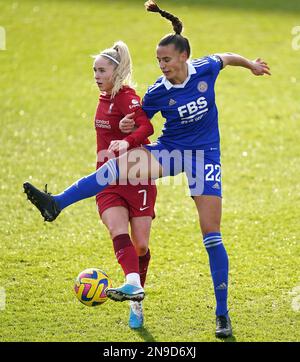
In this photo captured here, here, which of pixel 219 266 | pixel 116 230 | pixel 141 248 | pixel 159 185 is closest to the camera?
pixel 219 266

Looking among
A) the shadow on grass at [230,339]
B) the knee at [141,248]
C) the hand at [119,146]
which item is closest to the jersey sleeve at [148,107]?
the hand at [119,146]

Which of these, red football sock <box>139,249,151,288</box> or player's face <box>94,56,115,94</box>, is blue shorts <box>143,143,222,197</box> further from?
red football sock <box>139,249,151,288</box>

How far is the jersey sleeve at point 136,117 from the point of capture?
6.74 m

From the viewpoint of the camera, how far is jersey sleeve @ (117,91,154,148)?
6.74 m

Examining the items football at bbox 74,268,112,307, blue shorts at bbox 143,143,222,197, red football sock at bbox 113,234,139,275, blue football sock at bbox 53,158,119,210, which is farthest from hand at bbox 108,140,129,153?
football at bbox 74,268,112,307

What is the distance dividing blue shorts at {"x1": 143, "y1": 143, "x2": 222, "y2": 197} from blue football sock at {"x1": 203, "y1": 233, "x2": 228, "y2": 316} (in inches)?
13.9

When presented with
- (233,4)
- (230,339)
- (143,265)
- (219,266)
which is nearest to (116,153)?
(143,265)

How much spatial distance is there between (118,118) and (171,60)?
0.65 m

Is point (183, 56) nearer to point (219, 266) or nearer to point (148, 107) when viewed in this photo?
point (148, 107)

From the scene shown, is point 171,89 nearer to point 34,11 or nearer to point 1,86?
point 1,86

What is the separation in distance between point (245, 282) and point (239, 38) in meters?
9.81

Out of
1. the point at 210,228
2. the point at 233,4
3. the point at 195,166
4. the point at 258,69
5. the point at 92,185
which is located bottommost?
the point at 210,228

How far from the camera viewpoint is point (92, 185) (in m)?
6.70

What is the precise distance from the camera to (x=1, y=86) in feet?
49.2
